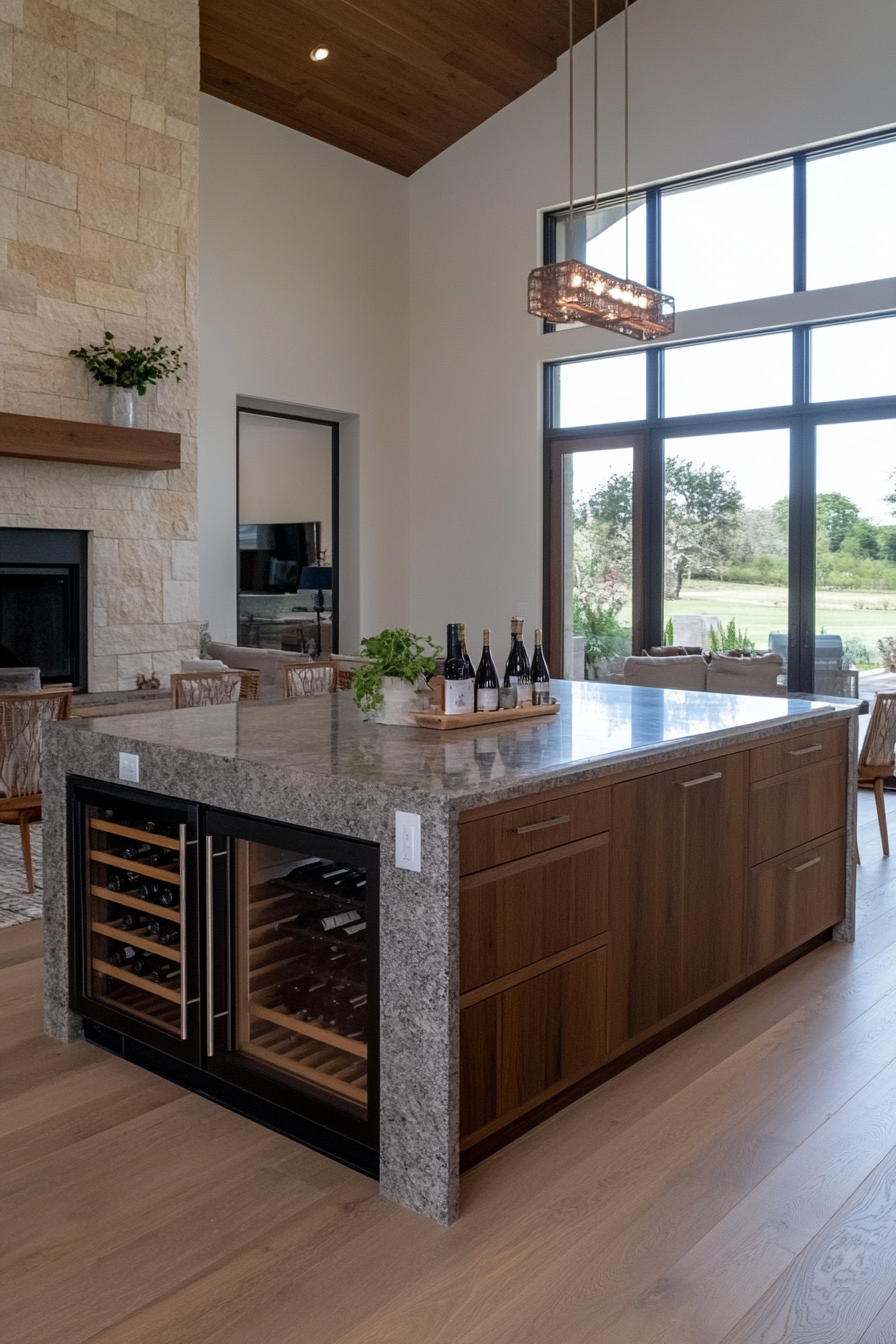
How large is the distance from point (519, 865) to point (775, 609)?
19.6 feet

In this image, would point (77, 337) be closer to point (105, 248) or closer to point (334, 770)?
point (105, 248)

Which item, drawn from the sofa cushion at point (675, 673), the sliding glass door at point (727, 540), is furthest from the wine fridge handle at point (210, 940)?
the sliding glass door at point (727, 540)

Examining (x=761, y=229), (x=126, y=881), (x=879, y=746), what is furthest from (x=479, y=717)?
(x=761, y=229)

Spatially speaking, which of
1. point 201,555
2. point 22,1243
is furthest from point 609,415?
point 22,1243

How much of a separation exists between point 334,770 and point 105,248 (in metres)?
5.23

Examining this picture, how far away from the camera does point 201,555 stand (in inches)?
325

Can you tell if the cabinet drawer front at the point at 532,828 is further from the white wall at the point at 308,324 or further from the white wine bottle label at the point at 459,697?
the white wall at the point at 308,324

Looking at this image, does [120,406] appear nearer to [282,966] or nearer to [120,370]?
[120,370]

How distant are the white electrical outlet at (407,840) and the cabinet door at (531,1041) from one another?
34cm

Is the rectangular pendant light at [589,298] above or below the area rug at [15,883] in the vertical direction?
above

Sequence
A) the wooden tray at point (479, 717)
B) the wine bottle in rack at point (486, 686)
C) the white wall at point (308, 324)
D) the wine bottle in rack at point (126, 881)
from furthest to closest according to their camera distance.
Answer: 1. the white wall at point (308, 324)
2. the wine bottle in rack at point (486, 686)
3. the wooden tray at point (479, 717)
4. the wine bottle in rack at point (126, 881)

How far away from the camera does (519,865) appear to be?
238 cm

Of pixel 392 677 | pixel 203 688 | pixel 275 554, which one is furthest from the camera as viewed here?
pixel 275 554

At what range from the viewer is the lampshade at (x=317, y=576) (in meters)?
9.34
